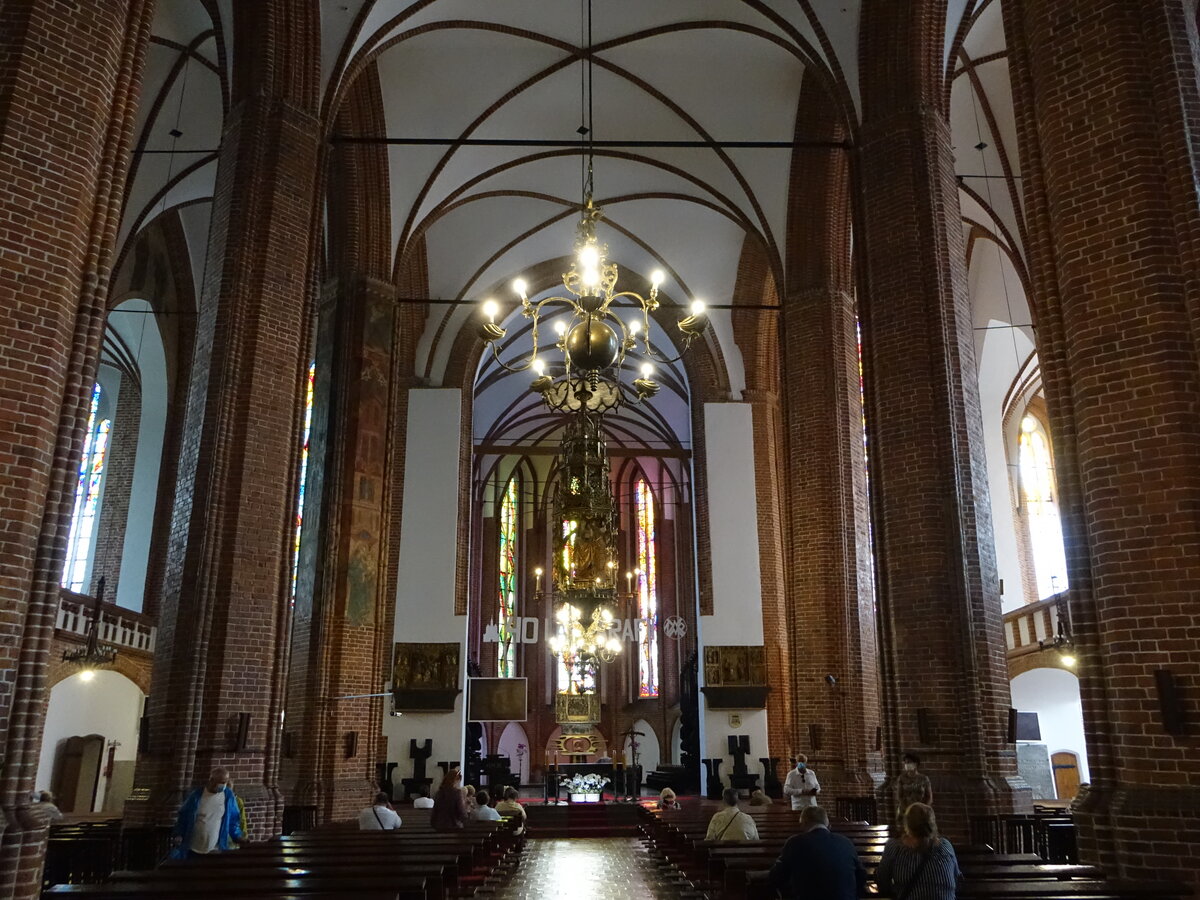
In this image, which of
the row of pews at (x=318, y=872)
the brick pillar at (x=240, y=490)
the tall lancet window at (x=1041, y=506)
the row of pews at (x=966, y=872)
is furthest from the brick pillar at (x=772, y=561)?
the brick pillar at (x=240, y=490)

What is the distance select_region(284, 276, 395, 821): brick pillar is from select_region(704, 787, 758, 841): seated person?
7.88m

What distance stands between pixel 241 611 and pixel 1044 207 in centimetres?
818

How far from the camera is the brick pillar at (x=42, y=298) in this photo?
5.55 meters

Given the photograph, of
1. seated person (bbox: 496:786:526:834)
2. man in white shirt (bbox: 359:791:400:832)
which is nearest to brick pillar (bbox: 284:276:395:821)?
seated person (bbox: 496:786:526:834)

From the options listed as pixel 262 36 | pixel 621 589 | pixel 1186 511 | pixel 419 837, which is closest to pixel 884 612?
pixel 1186 511

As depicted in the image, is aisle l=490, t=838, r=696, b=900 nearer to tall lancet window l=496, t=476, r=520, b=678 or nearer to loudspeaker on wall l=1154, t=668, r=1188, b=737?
loudspeaker on wall l=1154, t=668, r=1188, b=737

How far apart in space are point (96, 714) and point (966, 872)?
17.0 metres

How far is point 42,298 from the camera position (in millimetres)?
5992

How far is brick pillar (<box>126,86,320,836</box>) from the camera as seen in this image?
30.5 feet

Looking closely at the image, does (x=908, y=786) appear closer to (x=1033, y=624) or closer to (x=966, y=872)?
(x=966, y=872)

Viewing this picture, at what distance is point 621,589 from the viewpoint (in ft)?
120

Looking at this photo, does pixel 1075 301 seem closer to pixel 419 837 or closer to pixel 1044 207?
pixel 1044 207

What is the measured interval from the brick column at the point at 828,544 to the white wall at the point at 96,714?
1276 centimetres

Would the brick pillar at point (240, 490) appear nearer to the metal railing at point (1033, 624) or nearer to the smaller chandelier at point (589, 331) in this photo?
the smaller chandelier at point (589, 331)
